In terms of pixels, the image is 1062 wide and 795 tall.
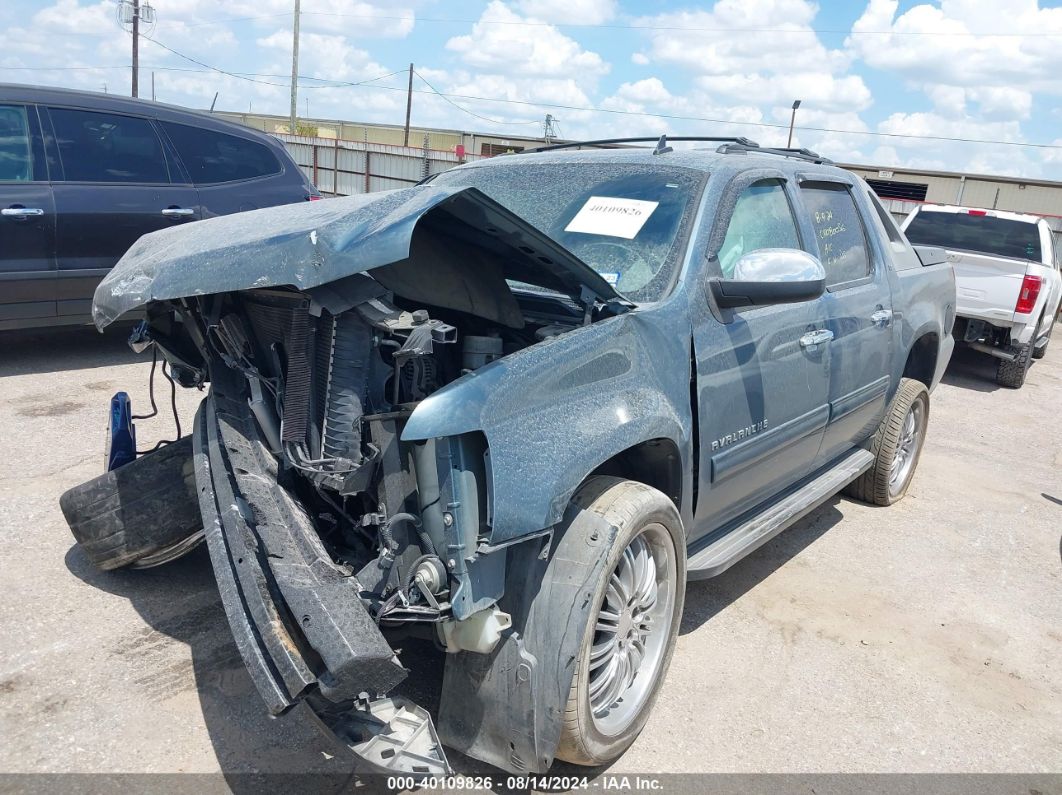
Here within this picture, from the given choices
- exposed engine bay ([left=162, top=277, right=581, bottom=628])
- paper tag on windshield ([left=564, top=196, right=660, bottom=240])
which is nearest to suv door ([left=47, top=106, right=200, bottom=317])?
exposed engine bay ([left=162, top=277, right=581, bottom=628])

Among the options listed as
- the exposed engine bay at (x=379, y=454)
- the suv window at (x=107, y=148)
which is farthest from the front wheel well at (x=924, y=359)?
the suv window at (x=107, y=148)

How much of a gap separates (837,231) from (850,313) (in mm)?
474

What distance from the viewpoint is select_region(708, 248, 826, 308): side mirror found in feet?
9.97

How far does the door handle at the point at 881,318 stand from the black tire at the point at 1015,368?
5.74 m

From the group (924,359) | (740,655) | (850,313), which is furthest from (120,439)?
(924,359)

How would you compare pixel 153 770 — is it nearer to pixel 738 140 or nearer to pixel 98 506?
pixel 98 506

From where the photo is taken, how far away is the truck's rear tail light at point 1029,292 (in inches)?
354

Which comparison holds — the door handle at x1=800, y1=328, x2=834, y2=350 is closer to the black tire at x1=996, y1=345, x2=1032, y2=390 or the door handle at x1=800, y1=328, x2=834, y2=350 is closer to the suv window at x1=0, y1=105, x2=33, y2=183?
the suv window at x1=0, y1=105, x2=33, y2=183

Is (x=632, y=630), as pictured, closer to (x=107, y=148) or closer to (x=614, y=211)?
(x=614, y=211)

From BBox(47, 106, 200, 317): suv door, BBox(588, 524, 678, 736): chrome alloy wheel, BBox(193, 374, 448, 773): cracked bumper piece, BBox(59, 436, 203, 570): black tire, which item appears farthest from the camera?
BBox(47, 106, 200, 317): suv door

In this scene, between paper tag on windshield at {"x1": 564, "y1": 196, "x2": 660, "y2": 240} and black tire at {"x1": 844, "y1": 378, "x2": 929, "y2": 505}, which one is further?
black tire at {"x1": 844, "y1": 378, "x2": 929, "y2": 505}

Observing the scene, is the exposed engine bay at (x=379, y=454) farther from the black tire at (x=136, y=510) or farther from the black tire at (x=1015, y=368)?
the black tire at (x=1015, y=368)

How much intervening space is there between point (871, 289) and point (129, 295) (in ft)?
11.4

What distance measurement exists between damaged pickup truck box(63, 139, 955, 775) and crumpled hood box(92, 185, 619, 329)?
0.04 feet
